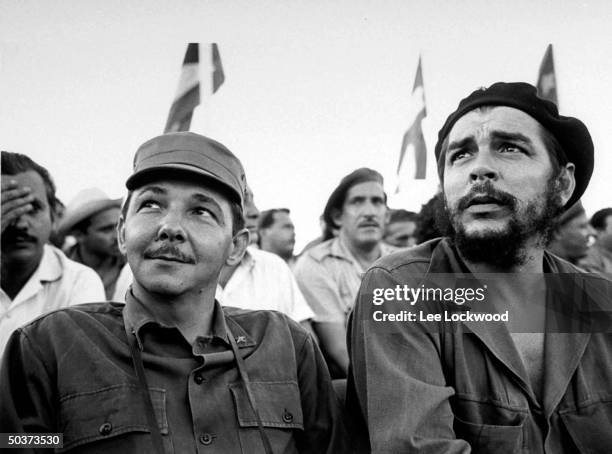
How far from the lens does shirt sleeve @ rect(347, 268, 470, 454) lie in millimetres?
1643

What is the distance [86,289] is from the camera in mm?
2234

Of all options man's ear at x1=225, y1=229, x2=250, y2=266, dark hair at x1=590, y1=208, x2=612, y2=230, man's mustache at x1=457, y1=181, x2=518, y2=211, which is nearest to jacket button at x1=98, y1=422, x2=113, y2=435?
man's ear at x1=225, y1=229, x2=250, y2=266

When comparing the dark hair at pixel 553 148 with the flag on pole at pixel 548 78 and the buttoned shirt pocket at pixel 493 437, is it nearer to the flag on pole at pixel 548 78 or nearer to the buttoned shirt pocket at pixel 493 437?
the flag on pole at pixel 548 78

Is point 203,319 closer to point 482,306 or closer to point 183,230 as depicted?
point 183,230

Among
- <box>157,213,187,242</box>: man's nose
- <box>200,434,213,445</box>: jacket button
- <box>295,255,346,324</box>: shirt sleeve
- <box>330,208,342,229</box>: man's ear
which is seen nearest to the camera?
<box>200,434,213,445</box>: jacket button

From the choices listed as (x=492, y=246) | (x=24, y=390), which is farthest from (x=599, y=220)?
(x=24, y=390)

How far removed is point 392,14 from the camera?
222 cm

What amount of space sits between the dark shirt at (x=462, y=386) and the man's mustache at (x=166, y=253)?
58cm

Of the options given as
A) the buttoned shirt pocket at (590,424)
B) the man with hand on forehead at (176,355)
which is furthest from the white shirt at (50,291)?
the buttoned shirt pocket at (590,424)

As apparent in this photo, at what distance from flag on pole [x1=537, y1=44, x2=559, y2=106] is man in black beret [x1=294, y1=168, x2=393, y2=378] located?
72 centimetres

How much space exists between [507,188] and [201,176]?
97 centimetres

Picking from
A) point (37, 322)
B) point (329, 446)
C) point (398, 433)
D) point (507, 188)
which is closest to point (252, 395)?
point (329, 446)

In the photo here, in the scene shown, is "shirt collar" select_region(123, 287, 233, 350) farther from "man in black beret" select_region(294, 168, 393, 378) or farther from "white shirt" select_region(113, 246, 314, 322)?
"man in black beret" select_region(294, 168, 393, 378)

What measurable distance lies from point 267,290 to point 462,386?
91 centimetres
